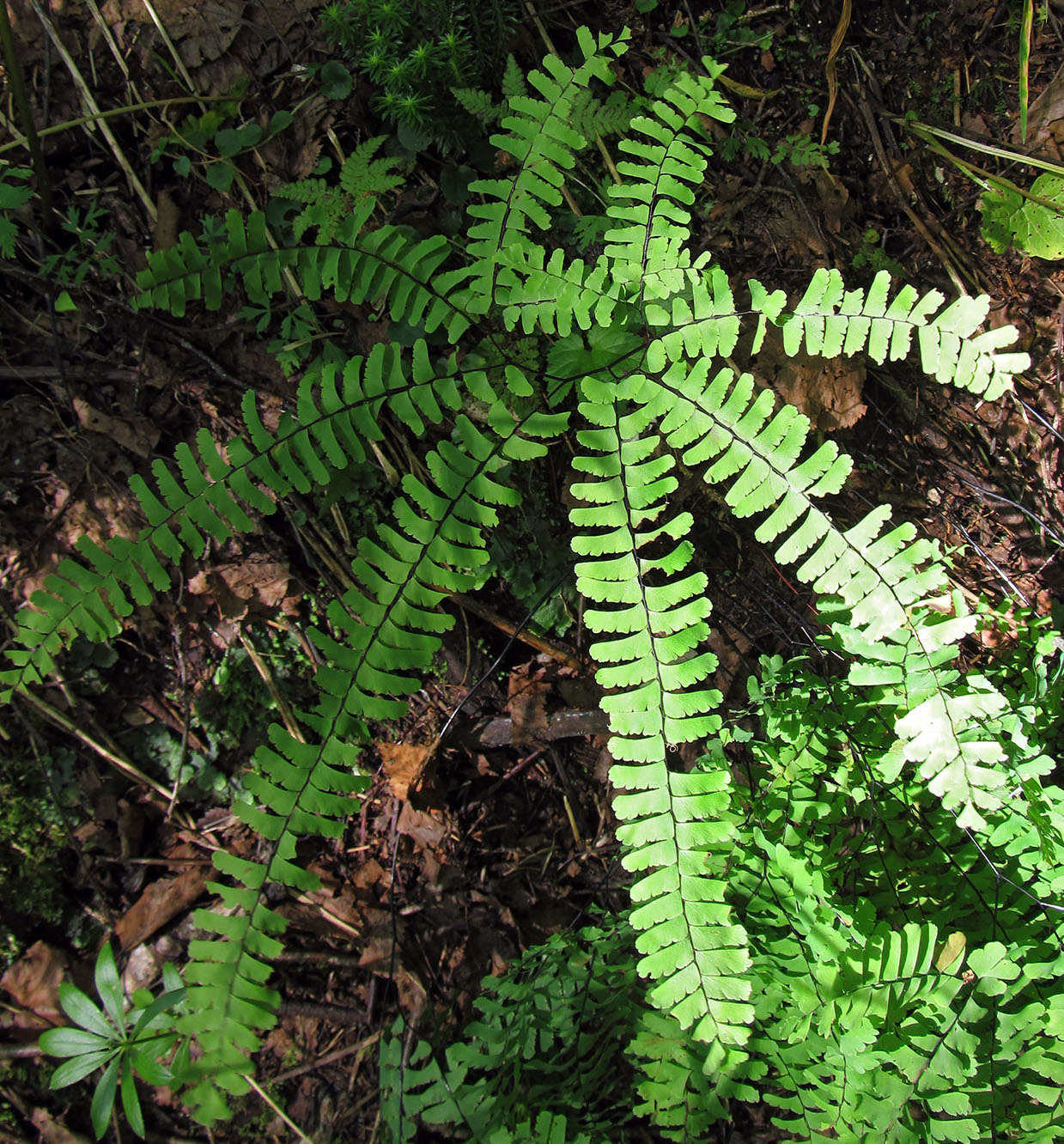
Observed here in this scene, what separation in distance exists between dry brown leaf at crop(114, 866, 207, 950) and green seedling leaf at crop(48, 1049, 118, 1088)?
753 mm

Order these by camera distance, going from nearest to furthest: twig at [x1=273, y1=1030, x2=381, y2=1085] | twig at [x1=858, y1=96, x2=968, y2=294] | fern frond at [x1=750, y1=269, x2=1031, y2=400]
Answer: fern frond at [x1=750, y1=269, x2=1031, y2=400]
twig at [x1=273, y1=1030, x2=381, y2=1085]
twig at [x1=858, y1=96, x2=968, y2=294]

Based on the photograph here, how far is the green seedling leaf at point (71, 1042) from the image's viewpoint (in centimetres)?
180

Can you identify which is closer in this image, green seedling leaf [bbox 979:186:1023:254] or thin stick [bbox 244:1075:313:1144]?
thin stick [bbox 244:1075:313:1144]

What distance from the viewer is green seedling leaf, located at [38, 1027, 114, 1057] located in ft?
5.92

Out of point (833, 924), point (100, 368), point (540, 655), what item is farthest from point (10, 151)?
point (833, 924)

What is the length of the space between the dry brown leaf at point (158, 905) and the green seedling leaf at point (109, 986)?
0.70 metres

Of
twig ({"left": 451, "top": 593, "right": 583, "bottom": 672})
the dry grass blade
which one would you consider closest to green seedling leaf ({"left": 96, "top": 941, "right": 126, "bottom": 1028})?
twig ({"left": 451, "top": 593, "right": 583, "bottom": 672})

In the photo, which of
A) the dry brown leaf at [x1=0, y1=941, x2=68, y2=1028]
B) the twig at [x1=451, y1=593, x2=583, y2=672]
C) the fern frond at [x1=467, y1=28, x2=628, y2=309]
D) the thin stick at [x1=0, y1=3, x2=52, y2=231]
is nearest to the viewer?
the thin stick at [x1=0, y1=3, x2=52, y2=231]

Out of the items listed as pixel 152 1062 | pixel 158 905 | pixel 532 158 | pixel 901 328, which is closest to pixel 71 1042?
pixel 152 1062

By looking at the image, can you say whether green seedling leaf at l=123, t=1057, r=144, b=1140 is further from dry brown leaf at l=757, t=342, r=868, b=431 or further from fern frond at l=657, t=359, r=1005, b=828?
dry brown leaf at l=757, t=342, r=868, b=431

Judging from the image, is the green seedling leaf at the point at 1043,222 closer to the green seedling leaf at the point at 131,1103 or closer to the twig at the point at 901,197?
the twig at the point at 901,197

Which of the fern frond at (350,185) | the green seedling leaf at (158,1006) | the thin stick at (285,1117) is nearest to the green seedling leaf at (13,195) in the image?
the fern frond at (350,185)

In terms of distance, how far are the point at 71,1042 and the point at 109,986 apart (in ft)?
0.47

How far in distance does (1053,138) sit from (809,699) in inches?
93.0
